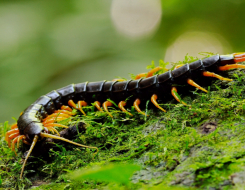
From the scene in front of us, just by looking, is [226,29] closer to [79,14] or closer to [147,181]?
[79,14]

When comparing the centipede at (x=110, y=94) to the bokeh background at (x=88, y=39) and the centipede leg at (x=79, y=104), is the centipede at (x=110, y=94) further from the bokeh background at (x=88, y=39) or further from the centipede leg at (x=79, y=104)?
the bokeh background at (x=88, y=39)

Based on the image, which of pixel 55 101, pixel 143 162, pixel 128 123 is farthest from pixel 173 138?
pixel 55 101

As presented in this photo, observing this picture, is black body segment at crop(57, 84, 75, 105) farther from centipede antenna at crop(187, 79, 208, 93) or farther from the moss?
centipede antenna at crop(187, 79, 208, 93)

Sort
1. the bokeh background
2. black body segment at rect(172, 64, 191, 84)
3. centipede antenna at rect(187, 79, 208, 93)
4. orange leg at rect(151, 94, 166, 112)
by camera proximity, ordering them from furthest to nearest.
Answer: the bokeh background
black body segment at rect(172, 64, 191, 84)
orange leg at rect(151, 94, 166, 112)
centipede antenna at rect(187, 79, 208, 93)

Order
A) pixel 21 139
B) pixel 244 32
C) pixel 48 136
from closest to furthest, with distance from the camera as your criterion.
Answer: pixel 48 136, pixel 21 139, pixel 244 32

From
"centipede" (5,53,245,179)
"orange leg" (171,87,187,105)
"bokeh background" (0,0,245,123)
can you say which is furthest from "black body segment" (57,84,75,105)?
"bokeh background" (0,0,245,123)

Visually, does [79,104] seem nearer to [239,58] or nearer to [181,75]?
[181,75]

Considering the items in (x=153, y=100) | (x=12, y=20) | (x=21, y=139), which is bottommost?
(x=21, y=139)
